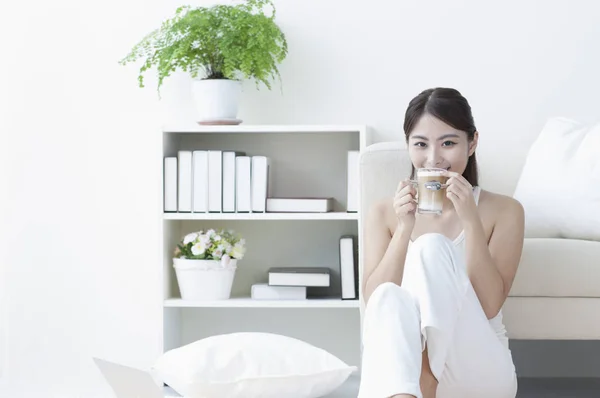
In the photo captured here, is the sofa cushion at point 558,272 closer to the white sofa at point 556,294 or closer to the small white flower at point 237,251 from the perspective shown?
the white sofa at point 556,294


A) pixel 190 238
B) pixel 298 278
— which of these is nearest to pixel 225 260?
pixel 190 238

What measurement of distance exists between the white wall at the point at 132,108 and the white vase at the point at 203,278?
0.31m

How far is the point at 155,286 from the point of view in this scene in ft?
Answer: 10.7

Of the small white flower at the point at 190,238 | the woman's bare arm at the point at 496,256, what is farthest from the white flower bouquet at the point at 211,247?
the woman's bare arm at the point at 496,256

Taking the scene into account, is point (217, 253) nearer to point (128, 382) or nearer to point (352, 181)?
point (352, 181)

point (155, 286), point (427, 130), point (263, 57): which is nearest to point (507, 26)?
point (263, 57)

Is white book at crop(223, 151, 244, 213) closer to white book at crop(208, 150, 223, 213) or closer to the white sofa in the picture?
white book at crop(208, 150, 223, 213)

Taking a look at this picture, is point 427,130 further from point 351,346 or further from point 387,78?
point 351,346

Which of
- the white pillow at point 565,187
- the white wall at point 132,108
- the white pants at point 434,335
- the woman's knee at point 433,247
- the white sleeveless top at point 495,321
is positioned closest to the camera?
the white pants at point 434,335

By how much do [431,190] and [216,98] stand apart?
1.27 metres

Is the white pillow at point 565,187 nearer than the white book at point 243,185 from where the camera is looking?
Yes

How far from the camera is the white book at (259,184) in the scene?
118 inches

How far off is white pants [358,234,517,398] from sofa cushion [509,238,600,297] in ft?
1.37

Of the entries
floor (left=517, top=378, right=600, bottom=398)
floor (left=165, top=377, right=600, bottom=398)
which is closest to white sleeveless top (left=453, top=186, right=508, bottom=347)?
floor (left=165, top=377, right=600, bottom=398)
